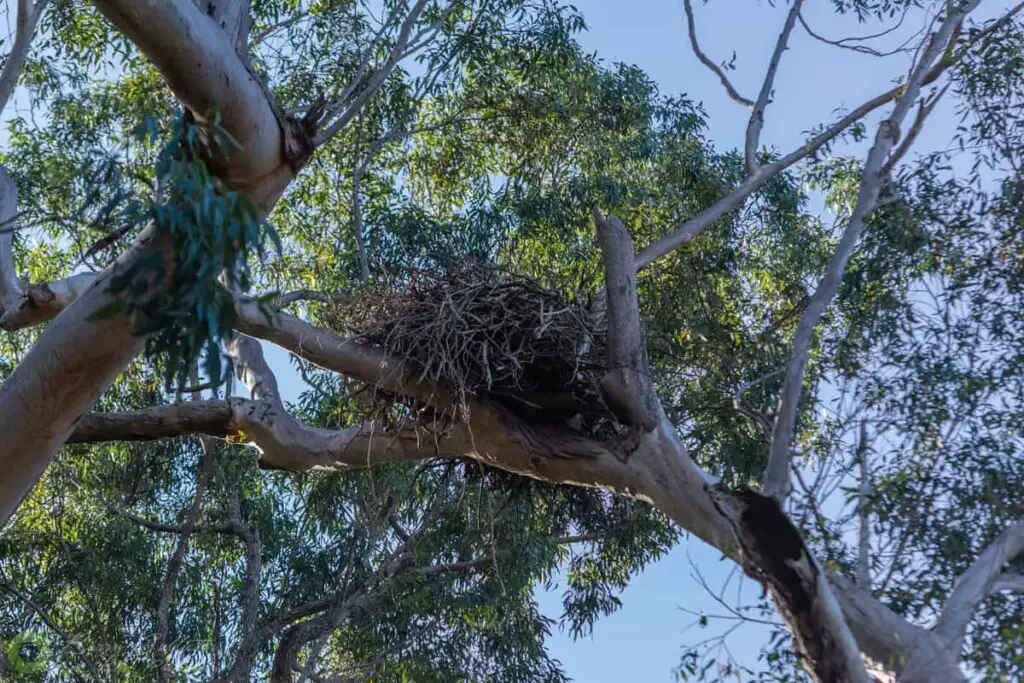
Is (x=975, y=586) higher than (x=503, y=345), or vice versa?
(x=503, y=345)

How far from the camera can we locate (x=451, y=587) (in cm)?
1005

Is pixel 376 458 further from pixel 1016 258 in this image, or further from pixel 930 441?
pixel 1016 258

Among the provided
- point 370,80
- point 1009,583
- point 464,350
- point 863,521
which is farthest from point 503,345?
point 370,80

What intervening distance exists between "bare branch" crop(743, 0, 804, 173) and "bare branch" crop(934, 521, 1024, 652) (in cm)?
268

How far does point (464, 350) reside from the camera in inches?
212

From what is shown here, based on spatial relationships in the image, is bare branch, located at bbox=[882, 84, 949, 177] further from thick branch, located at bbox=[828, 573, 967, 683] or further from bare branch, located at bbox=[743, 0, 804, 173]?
thick branch, located at bbox=[828, 573, 967, 683]

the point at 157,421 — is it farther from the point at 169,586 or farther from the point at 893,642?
the point at 169,586

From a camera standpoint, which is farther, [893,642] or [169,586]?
[169,586]

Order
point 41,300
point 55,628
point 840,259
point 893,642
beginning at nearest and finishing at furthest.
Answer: point 893,642, point 840,259, point 41,300, point 55,628

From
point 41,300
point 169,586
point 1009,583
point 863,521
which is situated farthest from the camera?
point 169,586

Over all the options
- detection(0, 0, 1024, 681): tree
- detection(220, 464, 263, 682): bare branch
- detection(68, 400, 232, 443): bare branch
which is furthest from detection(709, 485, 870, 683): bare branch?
detection(220, 464, 263, 682): bare branch

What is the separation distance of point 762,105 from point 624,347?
2.58m

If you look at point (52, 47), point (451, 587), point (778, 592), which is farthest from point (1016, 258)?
point (52, 47)

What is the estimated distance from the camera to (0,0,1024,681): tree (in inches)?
179
